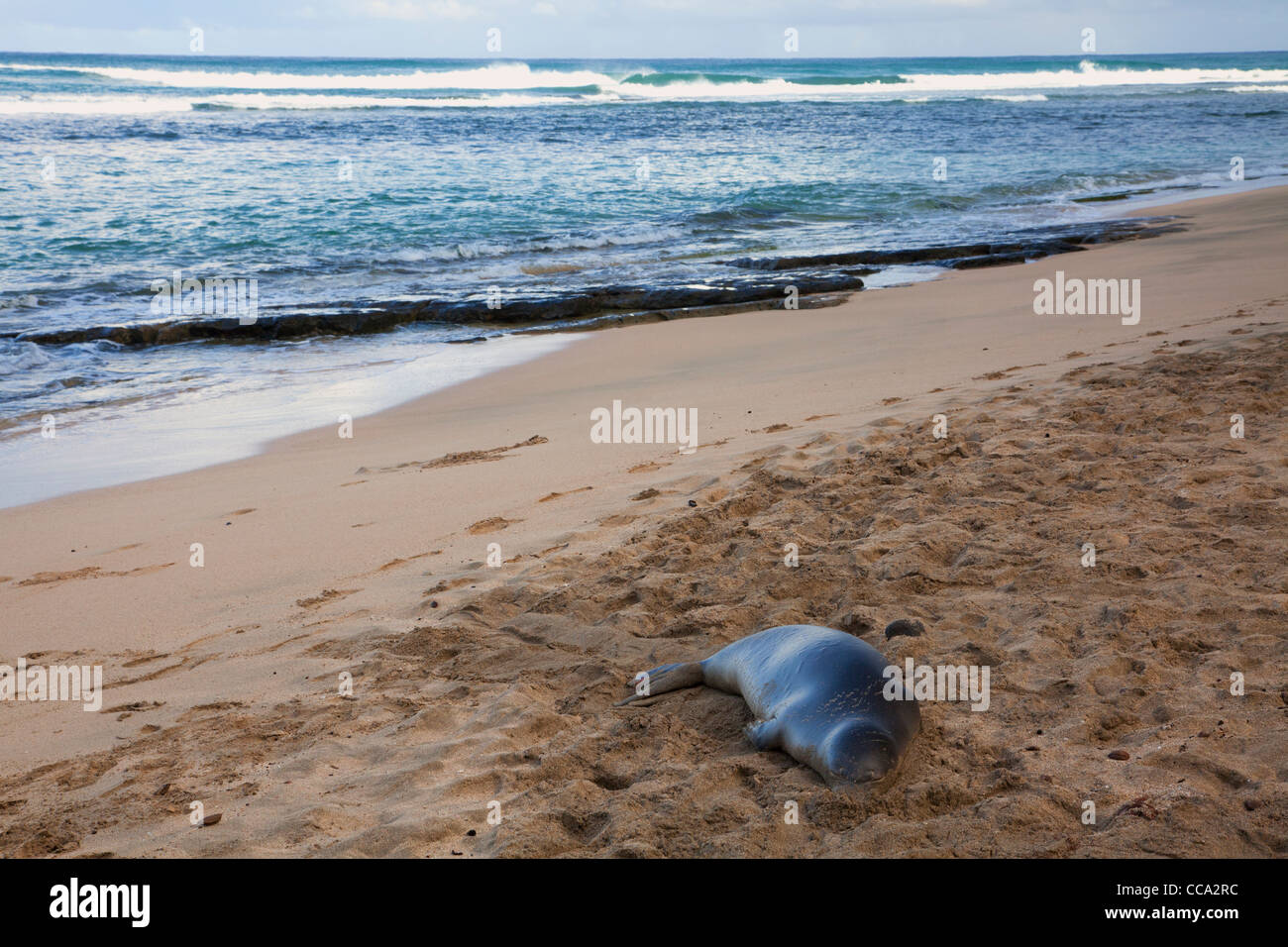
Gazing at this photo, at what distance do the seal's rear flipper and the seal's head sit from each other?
69 centimetres

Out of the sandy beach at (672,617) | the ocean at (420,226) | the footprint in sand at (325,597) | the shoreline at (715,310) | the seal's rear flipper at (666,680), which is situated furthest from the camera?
the ocean at (420,226)

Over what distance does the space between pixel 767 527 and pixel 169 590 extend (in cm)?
277

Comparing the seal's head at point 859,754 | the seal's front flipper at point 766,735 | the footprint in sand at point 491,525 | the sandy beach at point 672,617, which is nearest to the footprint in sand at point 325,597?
the sandy beach at point 672,617

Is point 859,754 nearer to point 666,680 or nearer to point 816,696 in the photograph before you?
point 816,696

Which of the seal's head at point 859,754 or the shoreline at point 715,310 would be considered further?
the shoreline at point 715,310

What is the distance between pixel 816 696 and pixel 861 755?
25 cm

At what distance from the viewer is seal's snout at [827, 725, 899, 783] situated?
2.58 metres

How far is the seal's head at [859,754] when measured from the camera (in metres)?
2.58

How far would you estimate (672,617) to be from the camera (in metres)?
3.78

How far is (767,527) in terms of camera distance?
14.4 ft

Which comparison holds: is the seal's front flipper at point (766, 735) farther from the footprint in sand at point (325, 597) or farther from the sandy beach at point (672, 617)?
the footprint in sand at point (325, 597)

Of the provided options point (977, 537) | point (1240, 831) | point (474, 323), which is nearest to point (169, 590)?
point (977, 537)

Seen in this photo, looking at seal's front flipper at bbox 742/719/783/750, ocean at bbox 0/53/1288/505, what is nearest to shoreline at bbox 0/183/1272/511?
ocean at bbox 0/53/1288/505
